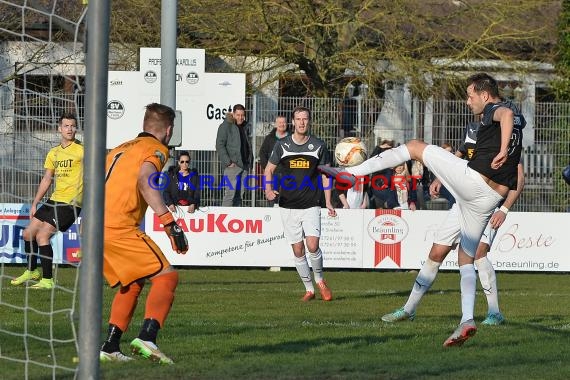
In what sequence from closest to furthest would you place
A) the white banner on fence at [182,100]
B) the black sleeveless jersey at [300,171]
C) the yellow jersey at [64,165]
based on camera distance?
the yellow jersey at [64,165] < the black sleeveless jersey at [300,171] < the white banner on fence at [182,100]

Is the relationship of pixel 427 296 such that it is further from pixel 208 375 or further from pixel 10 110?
pixel 208 375

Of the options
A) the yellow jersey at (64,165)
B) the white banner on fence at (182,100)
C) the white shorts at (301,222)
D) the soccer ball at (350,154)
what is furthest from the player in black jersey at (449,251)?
the white banner on fence at (182,100)

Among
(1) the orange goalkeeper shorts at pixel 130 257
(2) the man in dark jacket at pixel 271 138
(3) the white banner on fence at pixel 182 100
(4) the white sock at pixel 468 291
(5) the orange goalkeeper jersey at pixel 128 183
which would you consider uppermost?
(3) the white banner on fence at pixel 182 100

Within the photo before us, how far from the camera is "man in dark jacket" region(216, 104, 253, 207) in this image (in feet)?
66.5

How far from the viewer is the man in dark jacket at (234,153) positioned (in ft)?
66.5

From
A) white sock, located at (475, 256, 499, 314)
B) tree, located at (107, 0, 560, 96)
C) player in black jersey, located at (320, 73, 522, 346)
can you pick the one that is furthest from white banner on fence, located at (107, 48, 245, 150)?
player in black jersey, located at (320, 73, 522, 346)

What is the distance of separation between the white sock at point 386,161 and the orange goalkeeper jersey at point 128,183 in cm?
194

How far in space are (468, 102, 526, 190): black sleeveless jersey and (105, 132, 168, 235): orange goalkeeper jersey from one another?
9.05ft

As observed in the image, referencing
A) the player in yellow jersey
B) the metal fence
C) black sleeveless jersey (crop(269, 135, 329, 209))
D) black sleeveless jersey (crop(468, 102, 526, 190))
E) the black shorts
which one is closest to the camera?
black sleeveless jersey (crop(468, 102, 526, 190))

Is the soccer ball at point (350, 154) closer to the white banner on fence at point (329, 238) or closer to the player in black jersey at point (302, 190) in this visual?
the player in black jersey at point (302, 190)

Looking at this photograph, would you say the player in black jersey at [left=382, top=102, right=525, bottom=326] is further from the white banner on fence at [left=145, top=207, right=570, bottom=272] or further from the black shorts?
the white banner on fence at [left=145, top=207, right=570, bottom=272]

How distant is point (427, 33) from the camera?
26.4 meters

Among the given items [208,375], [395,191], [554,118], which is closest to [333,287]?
[395,191]

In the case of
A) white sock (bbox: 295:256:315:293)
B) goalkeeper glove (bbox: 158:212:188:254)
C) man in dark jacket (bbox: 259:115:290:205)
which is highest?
man in dark jacket (bbox: 259:115:290:205)
